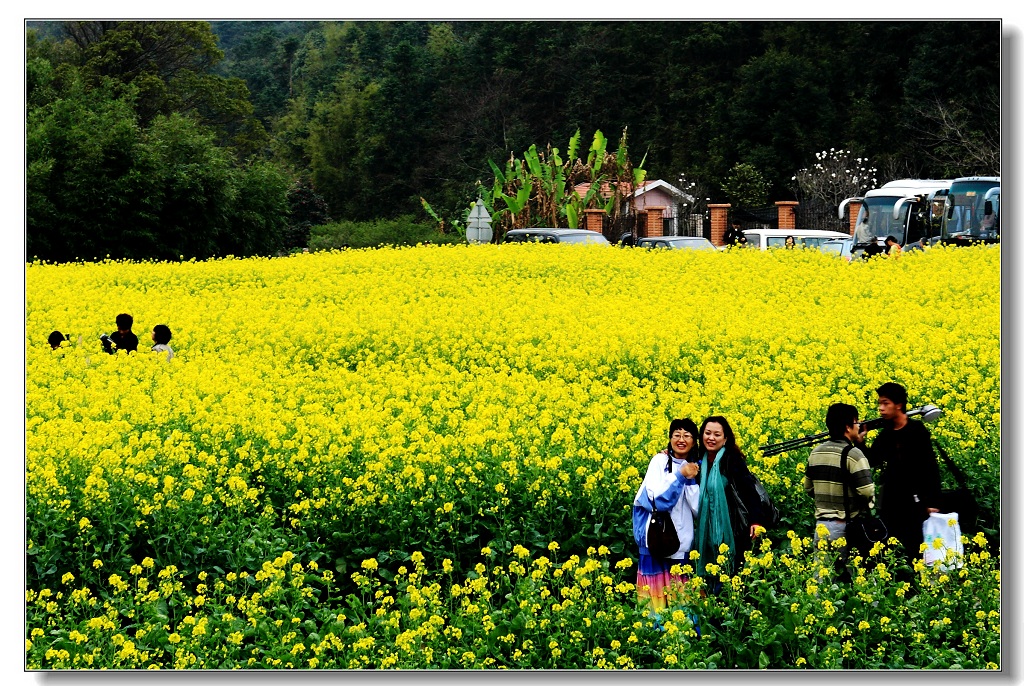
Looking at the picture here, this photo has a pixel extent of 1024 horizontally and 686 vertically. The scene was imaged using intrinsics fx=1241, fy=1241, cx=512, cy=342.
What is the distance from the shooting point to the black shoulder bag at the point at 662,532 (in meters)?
5.85

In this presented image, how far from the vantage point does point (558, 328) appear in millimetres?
10781

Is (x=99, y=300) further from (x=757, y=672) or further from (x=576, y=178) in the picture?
(x=576, y=178)

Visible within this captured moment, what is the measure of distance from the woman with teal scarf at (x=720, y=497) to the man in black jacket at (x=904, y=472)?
0.76 metres

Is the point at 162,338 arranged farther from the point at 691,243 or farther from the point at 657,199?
the point at 657,199

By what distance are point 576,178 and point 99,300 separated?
11049 millimetres

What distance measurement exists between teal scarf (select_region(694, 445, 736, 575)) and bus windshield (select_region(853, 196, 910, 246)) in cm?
1771

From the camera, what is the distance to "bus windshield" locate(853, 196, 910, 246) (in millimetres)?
22969

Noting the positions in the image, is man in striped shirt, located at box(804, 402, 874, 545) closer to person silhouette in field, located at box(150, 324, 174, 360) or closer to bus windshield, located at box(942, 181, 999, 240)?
person silhouette in field, located at box(150, 324, 174, 360)

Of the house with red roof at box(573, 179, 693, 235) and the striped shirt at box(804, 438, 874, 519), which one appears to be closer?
the striped shirt at box(804, 438, 874, 519)

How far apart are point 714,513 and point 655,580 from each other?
44cm

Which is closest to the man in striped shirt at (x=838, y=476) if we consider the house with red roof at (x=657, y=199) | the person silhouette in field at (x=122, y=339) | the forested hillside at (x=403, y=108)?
the forested hillside at (x=403, y=108)

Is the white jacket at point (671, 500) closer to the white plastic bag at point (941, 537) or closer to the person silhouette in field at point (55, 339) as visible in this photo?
the white plastic bag at point (941, 537)

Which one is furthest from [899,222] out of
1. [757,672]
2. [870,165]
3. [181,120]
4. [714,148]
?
[757,672]

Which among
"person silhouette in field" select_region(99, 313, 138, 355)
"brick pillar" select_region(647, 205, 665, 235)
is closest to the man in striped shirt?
"person silhouette in field" select_region(99, 313, 138, 355)
